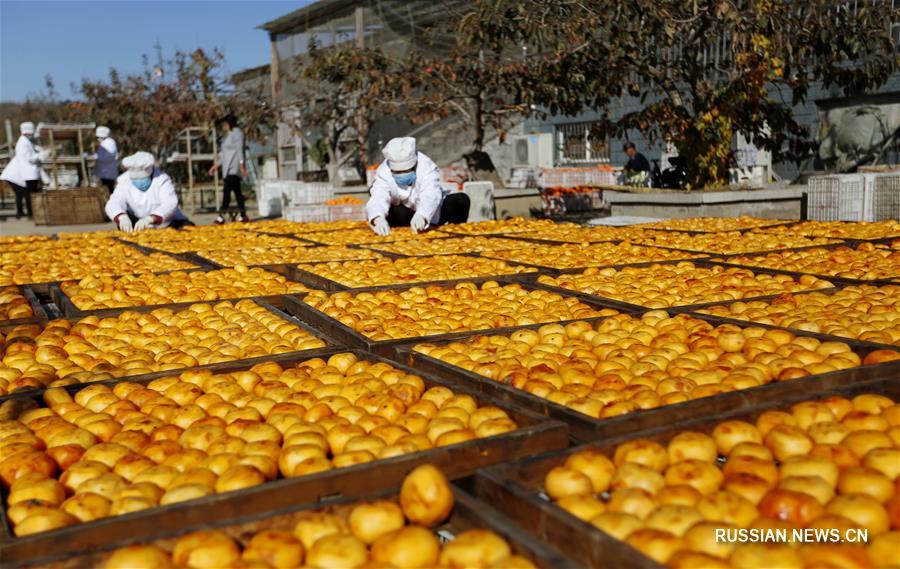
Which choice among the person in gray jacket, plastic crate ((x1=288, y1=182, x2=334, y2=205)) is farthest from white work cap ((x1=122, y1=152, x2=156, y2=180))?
the person in gray jacket

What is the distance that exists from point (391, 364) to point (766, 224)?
5.62m

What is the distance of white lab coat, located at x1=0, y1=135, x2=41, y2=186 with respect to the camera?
16.6 m

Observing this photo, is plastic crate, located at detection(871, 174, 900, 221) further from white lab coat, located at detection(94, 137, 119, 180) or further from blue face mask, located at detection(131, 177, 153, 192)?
white lab coat, located at detection(94, 137, 119, 180)

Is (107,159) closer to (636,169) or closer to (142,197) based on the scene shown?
(142,197)

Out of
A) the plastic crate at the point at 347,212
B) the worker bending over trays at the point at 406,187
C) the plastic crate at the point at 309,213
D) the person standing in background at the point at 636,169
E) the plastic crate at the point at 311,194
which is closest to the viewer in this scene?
the worker bending over trays at the point at 406,187

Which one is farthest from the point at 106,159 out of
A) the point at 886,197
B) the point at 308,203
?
the point at 886,197

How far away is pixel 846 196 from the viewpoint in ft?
27.1

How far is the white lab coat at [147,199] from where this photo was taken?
353 inches

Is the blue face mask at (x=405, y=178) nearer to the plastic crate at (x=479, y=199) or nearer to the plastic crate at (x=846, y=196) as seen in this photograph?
the plastic crate at (x=479, y=199)

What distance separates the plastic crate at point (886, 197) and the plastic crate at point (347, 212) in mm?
5996

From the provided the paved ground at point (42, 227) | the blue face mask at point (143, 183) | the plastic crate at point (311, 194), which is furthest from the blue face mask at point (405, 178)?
the paved ground at point (42, 227)

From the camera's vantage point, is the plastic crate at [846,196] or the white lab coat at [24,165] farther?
the white lab coat at [24,165]

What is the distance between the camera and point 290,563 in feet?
5.00

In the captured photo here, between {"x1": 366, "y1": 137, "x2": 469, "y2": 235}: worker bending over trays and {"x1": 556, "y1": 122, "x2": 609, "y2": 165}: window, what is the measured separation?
14031mm
